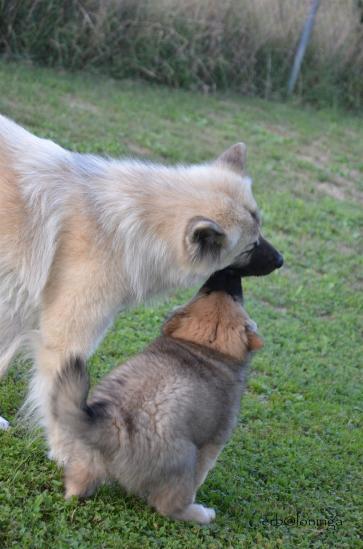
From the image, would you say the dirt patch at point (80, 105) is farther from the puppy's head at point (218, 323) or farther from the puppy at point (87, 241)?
the puppy's head at point (218, 323)

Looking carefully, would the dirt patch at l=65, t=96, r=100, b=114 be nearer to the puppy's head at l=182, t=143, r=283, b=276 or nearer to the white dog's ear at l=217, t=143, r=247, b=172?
the white dog's ear at l=217, t=143, r=247, b=172

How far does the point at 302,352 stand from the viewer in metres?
6.31

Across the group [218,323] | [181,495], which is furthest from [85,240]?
[181,495]

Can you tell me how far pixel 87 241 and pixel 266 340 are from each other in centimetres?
280

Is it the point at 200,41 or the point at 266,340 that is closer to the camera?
the point at 266,340

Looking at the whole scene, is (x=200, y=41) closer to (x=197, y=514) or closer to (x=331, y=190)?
(x=331, y=190)

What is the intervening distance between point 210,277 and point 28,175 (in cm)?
116

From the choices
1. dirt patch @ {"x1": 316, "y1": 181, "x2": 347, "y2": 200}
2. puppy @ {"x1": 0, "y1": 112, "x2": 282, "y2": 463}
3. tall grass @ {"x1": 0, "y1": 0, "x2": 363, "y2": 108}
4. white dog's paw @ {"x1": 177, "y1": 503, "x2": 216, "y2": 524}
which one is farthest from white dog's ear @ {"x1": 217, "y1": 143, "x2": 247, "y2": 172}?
tall grass @ {"x1": 0, "y1": 0, "x2": 363, "y2": 108}

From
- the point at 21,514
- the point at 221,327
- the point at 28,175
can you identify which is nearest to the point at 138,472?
the point at 21,514

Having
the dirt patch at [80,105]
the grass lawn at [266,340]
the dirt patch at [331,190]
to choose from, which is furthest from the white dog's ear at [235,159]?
the dirt patch at [80,105]

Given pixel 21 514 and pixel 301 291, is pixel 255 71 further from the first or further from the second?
pixel 21 514

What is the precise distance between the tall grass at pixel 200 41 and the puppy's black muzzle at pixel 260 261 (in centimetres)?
811

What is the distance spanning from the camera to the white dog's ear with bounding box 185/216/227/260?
384cm

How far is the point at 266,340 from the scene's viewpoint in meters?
6.39
